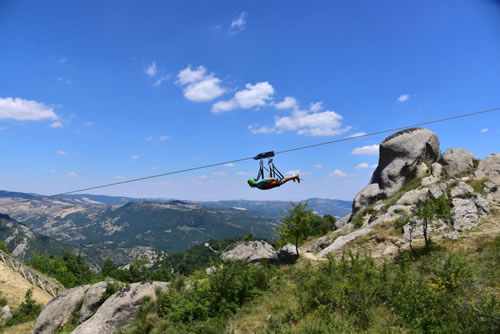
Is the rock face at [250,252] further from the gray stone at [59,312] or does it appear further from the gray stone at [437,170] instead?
the gray stone at [437,170]

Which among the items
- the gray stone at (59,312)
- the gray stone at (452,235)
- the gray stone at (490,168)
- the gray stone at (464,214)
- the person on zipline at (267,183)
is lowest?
the gray stone at (59,312)

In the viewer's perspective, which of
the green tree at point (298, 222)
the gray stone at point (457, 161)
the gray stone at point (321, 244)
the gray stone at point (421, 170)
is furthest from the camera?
the gray stone at point (421, 170)

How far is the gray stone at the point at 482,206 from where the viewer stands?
2315 cm

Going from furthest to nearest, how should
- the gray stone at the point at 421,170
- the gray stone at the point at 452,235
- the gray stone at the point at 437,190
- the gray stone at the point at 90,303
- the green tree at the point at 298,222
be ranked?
the gray stone at the point at 421,170 → the green tree at the point at 298,222 → the gray stone at the point at 437,190 → the gray stone at the point at 452,235 → the gray stone at the point at 90,303

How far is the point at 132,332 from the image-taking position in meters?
15.0

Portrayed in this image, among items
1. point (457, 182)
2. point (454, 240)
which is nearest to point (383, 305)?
point (454, 240)

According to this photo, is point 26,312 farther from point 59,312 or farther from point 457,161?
point 457,161

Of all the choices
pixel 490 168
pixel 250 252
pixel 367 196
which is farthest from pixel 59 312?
pixel 490 168

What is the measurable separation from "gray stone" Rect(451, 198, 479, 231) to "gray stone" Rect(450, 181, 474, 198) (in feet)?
2.63

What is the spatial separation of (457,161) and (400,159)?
7.39 m

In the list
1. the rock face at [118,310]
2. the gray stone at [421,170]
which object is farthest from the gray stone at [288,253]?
the gray stone at [421,170]

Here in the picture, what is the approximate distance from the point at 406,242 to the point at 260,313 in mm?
15351

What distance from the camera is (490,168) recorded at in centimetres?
3139

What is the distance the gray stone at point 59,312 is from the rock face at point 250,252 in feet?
39.7
